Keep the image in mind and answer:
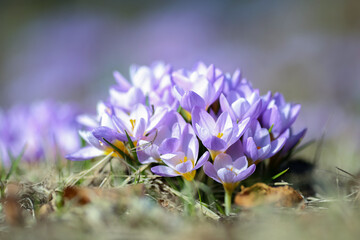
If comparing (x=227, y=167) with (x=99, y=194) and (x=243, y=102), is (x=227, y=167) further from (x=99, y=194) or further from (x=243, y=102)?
(x=99, y=194)

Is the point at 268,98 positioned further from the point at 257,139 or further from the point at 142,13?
the point at 142,13

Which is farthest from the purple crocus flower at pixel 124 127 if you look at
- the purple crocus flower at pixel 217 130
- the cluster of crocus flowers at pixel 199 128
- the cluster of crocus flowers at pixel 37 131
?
the cluster of crocus flowers at pixel 37 131

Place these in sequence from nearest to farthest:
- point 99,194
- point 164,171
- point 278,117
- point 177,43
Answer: point 99,194 < point 164,171 < point 278,117 < point 177,43

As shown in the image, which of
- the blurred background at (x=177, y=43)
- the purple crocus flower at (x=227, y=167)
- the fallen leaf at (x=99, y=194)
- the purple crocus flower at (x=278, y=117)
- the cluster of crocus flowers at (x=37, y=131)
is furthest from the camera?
the blurred background at (x=177, y=43)

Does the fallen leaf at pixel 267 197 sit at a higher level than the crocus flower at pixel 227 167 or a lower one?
lower

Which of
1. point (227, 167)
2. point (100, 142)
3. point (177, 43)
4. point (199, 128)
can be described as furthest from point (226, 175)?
point (177, 43)

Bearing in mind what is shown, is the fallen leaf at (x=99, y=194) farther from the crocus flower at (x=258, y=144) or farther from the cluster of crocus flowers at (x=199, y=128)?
the crocus flower at (x=258, y=144)

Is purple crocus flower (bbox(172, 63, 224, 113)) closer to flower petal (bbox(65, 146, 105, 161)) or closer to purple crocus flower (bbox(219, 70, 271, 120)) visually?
purple crocus flower (bbox(219, 70, 271, 120))
